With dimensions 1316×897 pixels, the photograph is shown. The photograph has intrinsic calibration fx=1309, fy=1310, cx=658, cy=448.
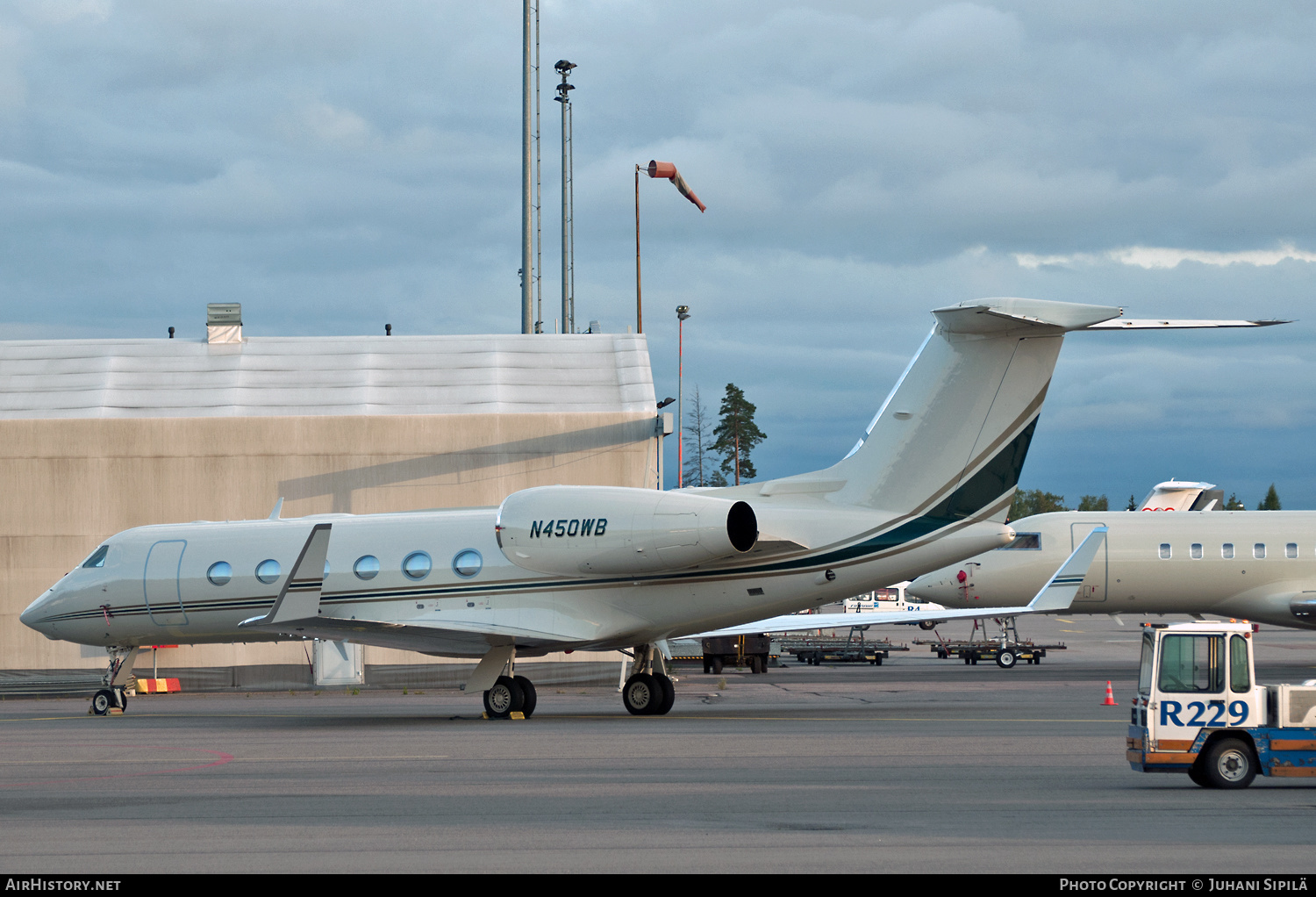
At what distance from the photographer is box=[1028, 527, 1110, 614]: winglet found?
24.1m

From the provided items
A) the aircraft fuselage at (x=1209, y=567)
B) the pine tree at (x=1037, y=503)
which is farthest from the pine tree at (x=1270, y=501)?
the aircraft fuselage at (x=1209, y=567)

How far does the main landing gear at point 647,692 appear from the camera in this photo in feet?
67.9

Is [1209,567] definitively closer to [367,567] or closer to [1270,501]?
[367,567]

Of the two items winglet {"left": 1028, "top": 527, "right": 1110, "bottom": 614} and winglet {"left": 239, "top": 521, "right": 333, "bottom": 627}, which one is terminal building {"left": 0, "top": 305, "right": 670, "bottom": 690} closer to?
winglet {"left": 1028, "top": 527, "right": 1110, "bottom": 614}

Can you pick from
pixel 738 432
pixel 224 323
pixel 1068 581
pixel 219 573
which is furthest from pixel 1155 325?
pixel 738 432

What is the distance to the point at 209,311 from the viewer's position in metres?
→ 34.1

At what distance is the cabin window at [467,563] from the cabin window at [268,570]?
350 centimetres

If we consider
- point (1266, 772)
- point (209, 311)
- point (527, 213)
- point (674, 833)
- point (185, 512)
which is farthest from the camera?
point (527, 213)

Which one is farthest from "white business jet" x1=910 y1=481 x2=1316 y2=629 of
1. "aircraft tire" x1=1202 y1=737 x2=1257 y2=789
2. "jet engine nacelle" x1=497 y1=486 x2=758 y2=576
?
"aircraft tire" x1=1202 y1=737 x2=1257 y2=789

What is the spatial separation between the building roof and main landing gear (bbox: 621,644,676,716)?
396 inches

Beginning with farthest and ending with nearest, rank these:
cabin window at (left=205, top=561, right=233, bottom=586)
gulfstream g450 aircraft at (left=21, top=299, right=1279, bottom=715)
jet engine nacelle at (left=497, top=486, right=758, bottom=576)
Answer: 1. cabin window at (left=205, top=561, right=233, bottom=586)
2. jet engine nacelle at (left=497, top=486, right=758, bottom=576)
3. gulfstream g450 aircraft at (left=21, top=299, right=1279, bottom=715)

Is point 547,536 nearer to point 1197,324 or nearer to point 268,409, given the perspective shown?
point 1197,324
